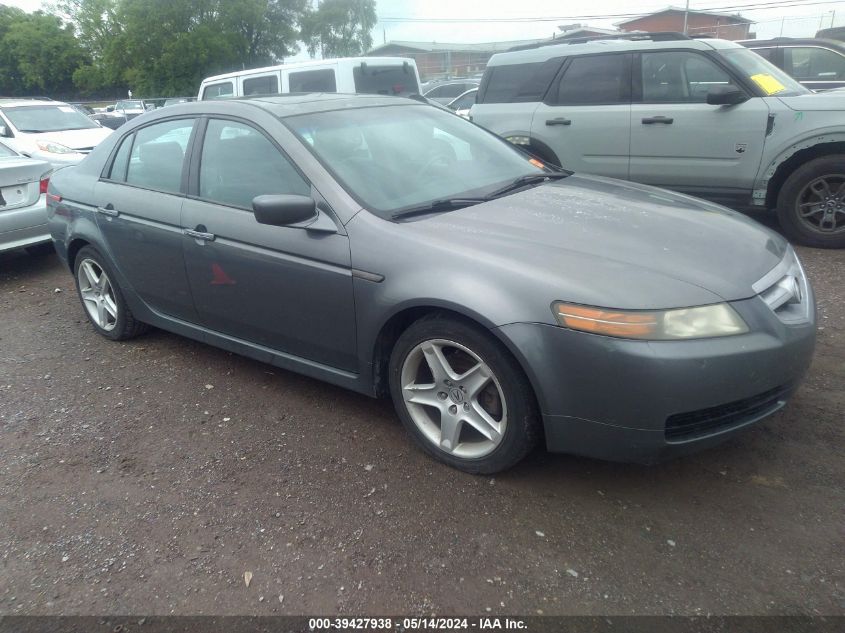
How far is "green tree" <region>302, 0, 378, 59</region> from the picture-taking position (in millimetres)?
52844

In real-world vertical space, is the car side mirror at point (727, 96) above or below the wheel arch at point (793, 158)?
above

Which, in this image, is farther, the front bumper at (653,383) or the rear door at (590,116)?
the rear door at (590,116)

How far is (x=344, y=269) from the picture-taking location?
312cm

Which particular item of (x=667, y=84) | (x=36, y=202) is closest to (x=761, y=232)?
(x=667, y=84)

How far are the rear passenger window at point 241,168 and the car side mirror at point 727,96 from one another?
4339 millimetres

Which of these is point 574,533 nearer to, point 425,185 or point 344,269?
point 344,269

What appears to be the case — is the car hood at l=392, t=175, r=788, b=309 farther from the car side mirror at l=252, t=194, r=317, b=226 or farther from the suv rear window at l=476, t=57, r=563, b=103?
the suv rear window at l=476, t=57, r=563, b=103

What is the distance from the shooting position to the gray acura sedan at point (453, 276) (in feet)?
8.30

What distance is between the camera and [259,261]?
3.43 m

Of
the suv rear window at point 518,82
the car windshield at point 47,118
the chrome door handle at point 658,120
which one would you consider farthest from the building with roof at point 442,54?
the chrome door handle at point 658,120

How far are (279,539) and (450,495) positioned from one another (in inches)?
28.3

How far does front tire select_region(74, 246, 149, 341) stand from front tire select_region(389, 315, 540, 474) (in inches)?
93.2

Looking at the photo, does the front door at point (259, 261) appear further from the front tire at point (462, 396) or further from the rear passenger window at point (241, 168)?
the front tire at point (462, 396)

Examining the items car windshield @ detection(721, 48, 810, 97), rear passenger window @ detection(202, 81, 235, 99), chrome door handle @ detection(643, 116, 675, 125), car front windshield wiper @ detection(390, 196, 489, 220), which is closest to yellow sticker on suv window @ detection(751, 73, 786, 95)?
car windshield @ detection(721, 48, 810, 97)
